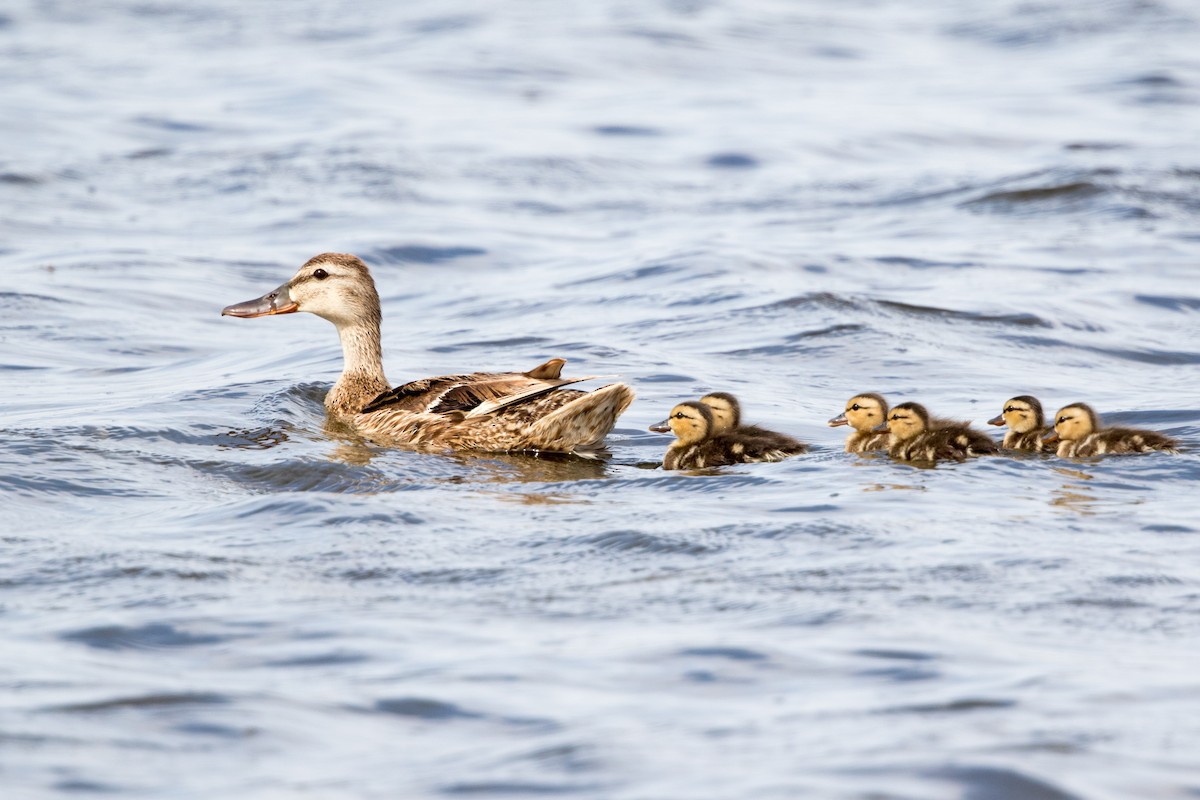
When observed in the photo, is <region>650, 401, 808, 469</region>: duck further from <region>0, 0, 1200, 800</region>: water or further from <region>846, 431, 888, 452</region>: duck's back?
<region>846, 431, 888, 452</region>: duck's back

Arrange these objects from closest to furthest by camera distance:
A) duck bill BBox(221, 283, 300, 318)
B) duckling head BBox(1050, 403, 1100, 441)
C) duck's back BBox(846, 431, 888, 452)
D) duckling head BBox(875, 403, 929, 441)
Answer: duckling head BBox(1050, 403, 1100, 441), duckling head BBox(875, 403, 929, 441), duck's back BBox(846, 431, 888, 452), duck bill BBox(221, 283, 300, 318)

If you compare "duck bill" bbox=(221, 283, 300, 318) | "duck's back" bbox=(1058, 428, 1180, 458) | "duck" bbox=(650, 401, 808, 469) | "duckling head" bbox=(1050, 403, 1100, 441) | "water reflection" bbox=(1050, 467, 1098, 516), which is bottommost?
"water reflection" bbox=(1050, 467, 1098, 516)

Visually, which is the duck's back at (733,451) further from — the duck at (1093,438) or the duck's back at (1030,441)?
the duck at (1093,438)

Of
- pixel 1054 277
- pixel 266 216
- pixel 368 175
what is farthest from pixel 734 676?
pixel 368 175

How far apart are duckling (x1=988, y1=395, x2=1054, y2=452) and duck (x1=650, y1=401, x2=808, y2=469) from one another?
1.02 m

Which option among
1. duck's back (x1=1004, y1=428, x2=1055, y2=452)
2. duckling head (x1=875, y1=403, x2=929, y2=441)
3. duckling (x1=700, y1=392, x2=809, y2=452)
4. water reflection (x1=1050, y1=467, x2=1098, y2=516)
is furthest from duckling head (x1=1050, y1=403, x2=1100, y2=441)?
duckling (x1=700, y1=392, x2=809, y2=452)

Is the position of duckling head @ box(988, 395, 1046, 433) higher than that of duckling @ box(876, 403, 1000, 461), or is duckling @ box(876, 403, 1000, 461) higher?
duckling head @ box(988, 395, 1046, 433)

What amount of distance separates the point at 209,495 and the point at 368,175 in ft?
37.7

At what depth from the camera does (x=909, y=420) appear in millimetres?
8539

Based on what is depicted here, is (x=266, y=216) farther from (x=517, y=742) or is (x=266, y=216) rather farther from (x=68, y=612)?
(x=517, y=742)

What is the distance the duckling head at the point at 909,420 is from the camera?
8547 millimetres

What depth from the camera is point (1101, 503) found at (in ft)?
24.4

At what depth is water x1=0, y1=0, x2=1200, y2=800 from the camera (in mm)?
5227

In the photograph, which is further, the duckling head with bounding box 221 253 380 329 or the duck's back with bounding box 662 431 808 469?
the duckling head with bounding box 221 253 380 329
